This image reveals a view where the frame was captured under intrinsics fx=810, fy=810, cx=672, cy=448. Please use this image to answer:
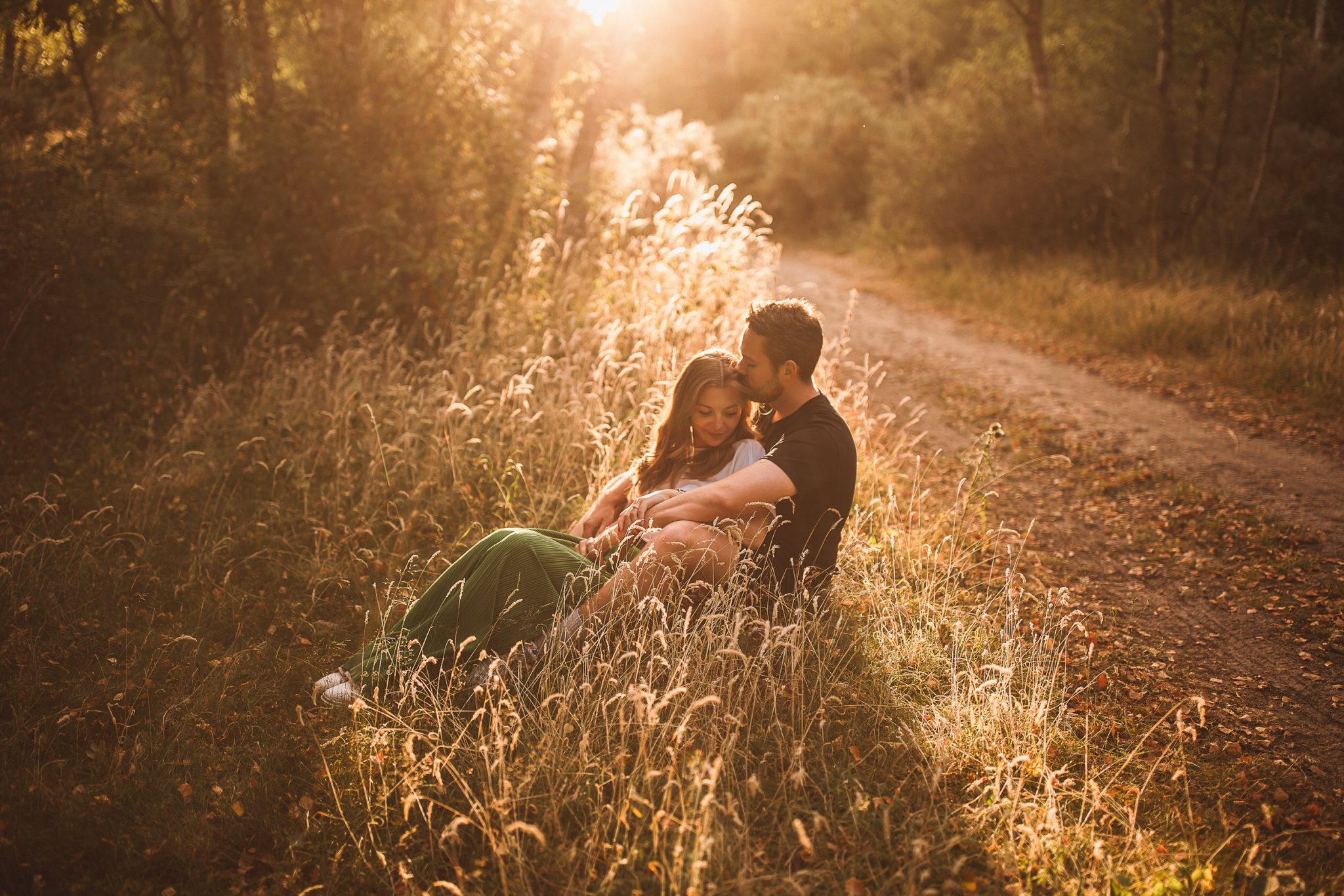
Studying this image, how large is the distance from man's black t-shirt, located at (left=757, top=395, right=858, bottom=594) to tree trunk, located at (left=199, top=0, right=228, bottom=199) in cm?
561

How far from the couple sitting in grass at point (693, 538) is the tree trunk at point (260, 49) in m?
5.61

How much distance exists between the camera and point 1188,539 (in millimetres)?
4844

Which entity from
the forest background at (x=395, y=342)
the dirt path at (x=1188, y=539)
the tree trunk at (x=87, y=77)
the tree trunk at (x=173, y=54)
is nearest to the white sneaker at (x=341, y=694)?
the forest background at (x=395, y=342)

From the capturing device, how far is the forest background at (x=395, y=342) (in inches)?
105

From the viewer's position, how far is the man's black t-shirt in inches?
129

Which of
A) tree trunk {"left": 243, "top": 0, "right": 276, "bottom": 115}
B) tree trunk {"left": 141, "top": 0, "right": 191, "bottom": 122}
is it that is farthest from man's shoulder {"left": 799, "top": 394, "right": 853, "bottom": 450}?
tree trunk {"left": 141, "top": 0, "right": 191, "bottom": 122}

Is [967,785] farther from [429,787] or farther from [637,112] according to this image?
[637,112]

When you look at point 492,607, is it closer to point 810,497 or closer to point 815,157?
point 810,497

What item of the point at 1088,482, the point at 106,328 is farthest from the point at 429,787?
the point at 106,328

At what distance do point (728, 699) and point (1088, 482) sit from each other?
12.9ft

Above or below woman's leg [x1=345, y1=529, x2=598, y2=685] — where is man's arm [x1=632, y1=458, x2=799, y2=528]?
above

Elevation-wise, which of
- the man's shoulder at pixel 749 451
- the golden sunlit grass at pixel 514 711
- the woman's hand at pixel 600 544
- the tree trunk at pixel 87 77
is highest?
the tree trunk at pixel 87 77

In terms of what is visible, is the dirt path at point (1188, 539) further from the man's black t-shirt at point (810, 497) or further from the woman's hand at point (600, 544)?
the woman's hand at point (600, 544)

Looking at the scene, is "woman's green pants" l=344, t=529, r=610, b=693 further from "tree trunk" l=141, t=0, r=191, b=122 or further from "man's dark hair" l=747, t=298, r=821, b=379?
"tree trunk" l=141, t=0, r=191, b=122
